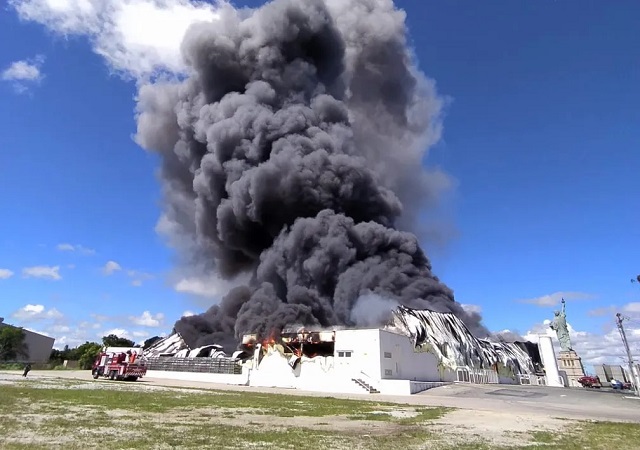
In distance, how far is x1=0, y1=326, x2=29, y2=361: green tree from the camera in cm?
8144

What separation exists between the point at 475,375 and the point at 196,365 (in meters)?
29.2

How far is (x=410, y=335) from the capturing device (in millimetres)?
39125

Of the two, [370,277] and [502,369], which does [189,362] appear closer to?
[370,277]

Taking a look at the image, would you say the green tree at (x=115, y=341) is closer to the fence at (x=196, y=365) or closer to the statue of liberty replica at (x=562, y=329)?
the fence at (x=196, y=365)

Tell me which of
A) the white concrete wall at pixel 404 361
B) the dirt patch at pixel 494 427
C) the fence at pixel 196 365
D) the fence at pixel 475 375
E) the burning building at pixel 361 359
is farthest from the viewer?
the fence at pixel 475 375

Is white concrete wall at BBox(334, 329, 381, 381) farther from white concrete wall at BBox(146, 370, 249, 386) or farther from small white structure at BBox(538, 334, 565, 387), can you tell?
small white structure at BBox(538, 334, 565, 387)

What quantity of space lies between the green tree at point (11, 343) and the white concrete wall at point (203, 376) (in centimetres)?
5674

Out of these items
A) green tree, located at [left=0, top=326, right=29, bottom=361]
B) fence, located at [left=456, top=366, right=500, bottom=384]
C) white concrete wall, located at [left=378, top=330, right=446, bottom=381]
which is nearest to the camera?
white concrete wall, located at [left=378, top=330, right=446, bottom=381]

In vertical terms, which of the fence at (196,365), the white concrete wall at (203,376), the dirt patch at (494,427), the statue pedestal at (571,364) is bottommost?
the dirt patch at (494,427)

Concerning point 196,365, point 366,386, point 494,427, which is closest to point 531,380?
point 366,386

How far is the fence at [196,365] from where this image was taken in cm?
3850

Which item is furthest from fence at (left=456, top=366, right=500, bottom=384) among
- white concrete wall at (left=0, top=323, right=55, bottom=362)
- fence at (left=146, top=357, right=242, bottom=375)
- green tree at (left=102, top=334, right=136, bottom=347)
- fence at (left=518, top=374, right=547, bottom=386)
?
white concrete wall at (left=0, top=323, right=55, bottom=362)

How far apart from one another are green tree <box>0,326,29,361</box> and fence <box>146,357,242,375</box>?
55.0m

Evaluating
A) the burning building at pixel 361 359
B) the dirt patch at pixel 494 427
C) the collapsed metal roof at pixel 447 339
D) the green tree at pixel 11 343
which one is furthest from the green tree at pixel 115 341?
the dirt patch at pixel 494 427
